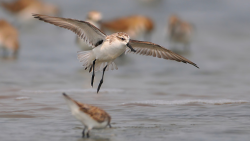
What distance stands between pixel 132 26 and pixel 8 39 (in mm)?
3819

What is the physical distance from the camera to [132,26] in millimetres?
14109

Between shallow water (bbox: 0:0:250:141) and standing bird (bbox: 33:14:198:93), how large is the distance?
64cm

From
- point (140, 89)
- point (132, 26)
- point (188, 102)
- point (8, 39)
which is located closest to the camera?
point (188, 102)

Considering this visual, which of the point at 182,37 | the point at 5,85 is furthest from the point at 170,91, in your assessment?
the point at 182,37

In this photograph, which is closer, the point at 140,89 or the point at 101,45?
the point at 101,45

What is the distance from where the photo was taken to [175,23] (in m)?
15.2

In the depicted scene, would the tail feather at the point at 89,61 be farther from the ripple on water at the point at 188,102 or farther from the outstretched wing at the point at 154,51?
the ripple on water at the point at 188,102

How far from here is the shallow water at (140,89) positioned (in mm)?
5238

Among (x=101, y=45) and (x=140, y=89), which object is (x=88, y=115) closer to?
(x=101, y=45)

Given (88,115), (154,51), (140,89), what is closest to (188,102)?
(154,51)

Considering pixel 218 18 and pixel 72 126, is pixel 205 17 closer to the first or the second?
pixel 218 18

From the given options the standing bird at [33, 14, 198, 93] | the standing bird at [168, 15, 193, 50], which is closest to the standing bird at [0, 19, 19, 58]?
the standing bird at [168, 15, 193, 50]

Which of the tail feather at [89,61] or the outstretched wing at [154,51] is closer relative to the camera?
the tail feather at [89,61]

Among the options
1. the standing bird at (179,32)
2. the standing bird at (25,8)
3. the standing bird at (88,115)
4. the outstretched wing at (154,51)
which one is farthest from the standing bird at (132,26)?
the standing bird at (88,115)
